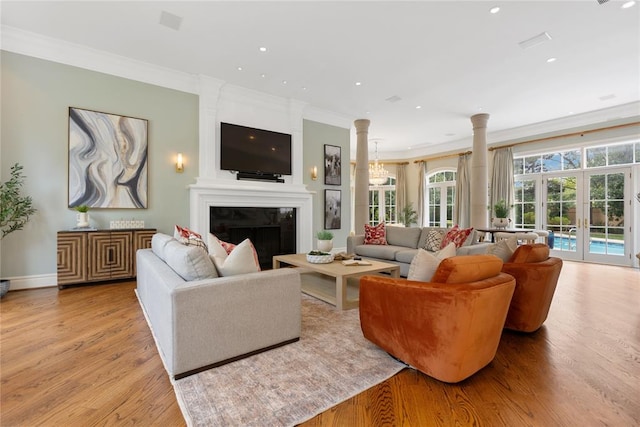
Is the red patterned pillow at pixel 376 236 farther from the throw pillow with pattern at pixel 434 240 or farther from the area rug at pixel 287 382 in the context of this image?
the area rug at pixel 287 382

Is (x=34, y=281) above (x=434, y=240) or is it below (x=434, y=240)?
below

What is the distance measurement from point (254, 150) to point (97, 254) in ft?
9.60

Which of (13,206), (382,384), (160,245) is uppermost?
(13,206)

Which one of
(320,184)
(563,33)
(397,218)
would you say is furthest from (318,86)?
(397,218)

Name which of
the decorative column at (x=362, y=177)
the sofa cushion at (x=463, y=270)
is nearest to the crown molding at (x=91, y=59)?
the decorative column at (x=362, y=177)

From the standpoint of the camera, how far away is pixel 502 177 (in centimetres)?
780

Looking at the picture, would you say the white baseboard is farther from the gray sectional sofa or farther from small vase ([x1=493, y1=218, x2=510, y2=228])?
small vase ([x1=493, y1=218, x2=510, y2=228])

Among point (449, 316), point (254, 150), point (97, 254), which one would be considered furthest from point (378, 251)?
point (97, 254)

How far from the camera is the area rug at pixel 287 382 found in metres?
1.55

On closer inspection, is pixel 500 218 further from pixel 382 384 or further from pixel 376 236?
pixel 382 384

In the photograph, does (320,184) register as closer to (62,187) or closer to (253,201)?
(253,201)

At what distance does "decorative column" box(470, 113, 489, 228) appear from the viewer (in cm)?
661

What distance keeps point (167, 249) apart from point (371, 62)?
12.5ft

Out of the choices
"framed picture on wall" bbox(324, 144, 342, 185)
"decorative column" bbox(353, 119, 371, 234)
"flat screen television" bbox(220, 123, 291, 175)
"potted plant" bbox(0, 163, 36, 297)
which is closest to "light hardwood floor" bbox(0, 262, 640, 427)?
"potted plant" bbox(0, 163, 36, 297)
